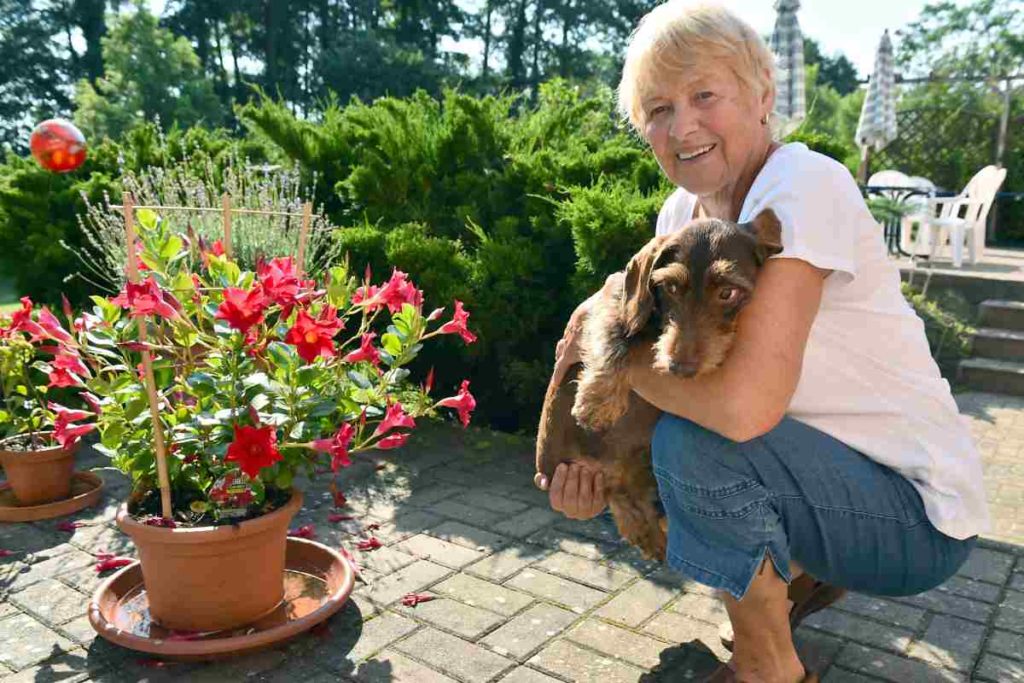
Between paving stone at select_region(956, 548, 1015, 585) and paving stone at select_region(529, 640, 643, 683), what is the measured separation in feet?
5.62

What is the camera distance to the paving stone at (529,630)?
9.86 ft

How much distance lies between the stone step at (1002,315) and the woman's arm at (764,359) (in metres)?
7.59

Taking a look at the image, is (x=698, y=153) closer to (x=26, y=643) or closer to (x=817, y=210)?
(x=817, y=210)

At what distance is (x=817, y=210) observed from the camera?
2182 millimetres

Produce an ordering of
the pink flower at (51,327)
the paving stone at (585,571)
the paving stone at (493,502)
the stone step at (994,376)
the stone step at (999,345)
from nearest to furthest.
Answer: the pink flower at (51,327) → the paving stone at (585,571) → the paving stone at (493,502) → the stone step at (994,376) → the stone step at (999,345)

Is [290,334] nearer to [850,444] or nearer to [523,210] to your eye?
[850,444]

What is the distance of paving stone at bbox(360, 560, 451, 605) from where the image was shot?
3447 millimetres

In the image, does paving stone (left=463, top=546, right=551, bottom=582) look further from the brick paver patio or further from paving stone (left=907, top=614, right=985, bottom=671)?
paving stone (left=907, top=614, right=985, bottom=671)

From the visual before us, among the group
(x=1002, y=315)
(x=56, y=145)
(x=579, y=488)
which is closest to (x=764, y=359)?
(x=579, y=488)

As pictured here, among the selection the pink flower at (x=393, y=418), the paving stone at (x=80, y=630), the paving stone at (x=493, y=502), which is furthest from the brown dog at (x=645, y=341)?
the paving stone at (x=80, y=630)

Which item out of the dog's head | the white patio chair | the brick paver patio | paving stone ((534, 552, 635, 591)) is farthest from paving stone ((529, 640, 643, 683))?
the white patio chair

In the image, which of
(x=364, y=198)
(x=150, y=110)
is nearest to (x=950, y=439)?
(x=364, y=198)

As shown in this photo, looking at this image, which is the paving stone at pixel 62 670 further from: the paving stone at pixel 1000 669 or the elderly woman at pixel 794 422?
the paving stone at pixel 1000 669

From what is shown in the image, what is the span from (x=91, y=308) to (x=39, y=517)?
366cm
